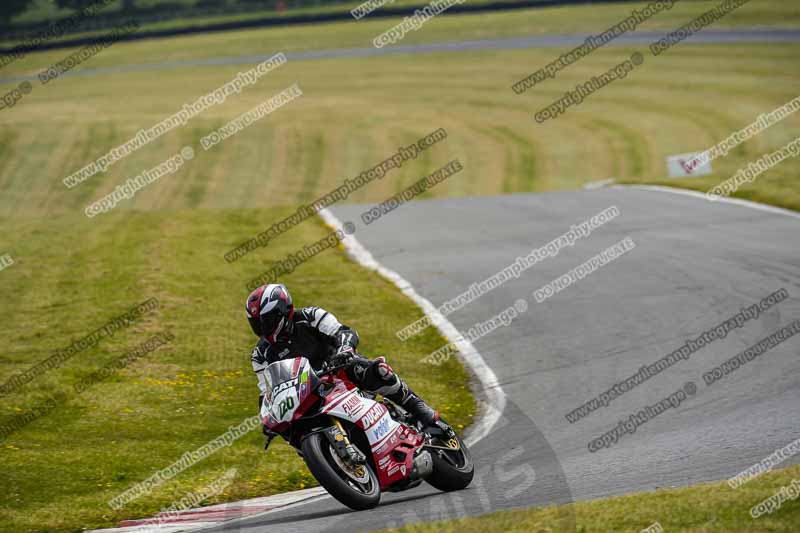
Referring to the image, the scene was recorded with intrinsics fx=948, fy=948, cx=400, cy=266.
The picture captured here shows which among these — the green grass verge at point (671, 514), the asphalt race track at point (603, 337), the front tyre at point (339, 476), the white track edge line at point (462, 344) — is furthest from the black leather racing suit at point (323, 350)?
the white track edge line at point (462, 344)

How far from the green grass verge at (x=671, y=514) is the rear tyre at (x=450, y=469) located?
35.2 inches

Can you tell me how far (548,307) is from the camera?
1586cm

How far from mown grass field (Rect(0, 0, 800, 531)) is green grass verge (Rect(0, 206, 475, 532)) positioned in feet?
0.15

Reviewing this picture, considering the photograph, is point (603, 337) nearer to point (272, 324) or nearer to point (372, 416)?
point (372, 416)

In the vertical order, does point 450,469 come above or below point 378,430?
below

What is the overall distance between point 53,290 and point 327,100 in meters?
33.0

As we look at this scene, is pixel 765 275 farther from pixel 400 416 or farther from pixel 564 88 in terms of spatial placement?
pixel 564 88

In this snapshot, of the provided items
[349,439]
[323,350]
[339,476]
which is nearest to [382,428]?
[349,439]

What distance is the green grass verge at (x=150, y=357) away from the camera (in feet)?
32.6

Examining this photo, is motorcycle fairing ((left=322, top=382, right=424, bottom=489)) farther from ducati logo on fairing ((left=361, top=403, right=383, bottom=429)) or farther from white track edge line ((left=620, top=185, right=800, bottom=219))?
white track edge line ((left=620, top=185, right=800, bottom=219))

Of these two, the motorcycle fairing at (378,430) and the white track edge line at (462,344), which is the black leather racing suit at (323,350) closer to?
the motorcycle fairing at (378,430)

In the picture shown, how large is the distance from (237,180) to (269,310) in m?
29.5

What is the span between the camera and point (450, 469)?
865 centimetres

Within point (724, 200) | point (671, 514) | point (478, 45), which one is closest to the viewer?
point (671, 514)
